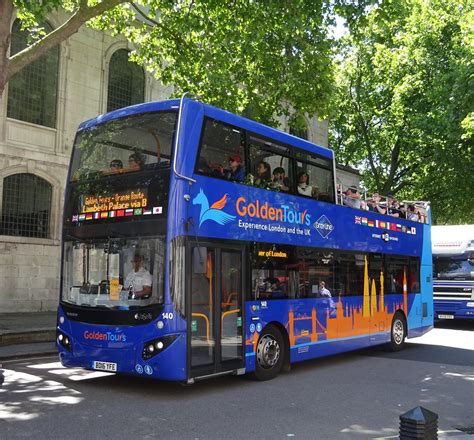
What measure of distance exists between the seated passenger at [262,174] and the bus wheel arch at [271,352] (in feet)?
7.51

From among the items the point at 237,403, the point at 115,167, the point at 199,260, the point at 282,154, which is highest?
the point at 282,154

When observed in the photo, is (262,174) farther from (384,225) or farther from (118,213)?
(384,225)

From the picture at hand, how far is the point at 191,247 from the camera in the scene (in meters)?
7.31

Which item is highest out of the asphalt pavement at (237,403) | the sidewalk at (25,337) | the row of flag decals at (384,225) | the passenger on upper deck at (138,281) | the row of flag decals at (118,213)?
the row of flag decals at (384,225)

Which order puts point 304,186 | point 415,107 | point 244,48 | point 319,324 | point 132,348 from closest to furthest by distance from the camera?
point 132,348 → point 304,186 → point 319,324 → point 244,48 → point 415,107

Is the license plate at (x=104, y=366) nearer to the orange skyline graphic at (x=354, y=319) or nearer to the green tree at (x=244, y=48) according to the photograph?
the orange skyline graphic at (x=354, y=319)

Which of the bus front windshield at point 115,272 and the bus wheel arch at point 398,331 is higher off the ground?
the bus front windshield at point 115,272

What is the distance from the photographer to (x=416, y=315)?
45.2 feet

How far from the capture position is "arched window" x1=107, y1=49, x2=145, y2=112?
66.3 ft

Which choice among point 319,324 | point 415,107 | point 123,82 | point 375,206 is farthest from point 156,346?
point 415,107

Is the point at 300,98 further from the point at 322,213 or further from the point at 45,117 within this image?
the point at 45,117

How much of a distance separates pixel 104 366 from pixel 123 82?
15.3 metres

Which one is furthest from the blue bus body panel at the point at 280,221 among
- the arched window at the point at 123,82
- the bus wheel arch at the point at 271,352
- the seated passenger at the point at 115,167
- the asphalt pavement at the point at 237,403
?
the arched window at the point at 123,82

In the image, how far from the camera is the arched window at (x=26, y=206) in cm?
1697
